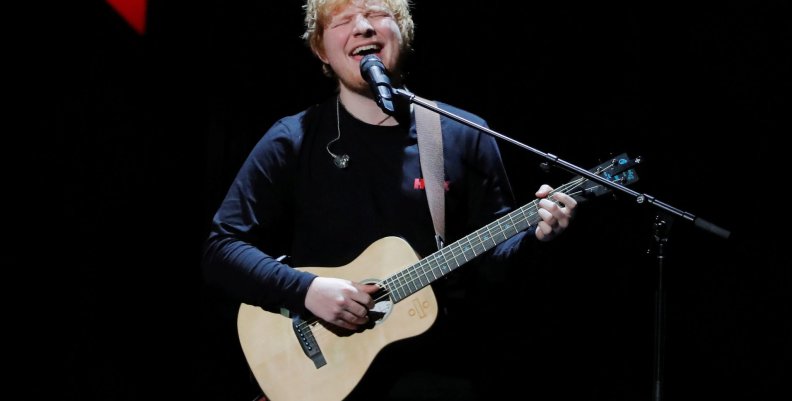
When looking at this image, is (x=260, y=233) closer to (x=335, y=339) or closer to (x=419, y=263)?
(x=335, y=339)

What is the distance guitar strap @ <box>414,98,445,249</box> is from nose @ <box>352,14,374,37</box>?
0.97 feet

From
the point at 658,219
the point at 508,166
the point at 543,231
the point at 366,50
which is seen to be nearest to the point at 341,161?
the point at 366,50

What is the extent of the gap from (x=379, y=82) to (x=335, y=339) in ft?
2.59

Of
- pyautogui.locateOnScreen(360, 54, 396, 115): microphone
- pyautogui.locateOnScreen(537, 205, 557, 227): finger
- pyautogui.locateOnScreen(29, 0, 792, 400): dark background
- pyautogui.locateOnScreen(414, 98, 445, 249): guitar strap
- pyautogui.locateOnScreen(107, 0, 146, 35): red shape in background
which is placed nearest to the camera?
pyautogui.locateOnScreen(360, 54, 396, 115): microphone

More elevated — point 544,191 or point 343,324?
point 544,191

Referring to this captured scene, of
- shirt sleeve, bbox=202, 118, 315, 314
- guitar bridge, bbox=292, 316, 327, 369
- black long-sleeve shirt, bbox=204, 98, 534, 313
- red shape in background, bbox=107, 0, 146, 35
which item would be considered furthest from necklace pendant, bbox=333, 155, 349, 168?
red shape in background, bbox=107, 0, 146, 35

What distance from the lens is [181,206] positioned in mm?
2965

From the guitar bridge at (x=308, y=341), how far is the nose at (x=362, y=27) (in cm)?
93

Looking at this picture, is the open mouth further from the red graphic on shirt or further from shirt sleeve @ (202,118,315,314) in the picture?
the red graphic on shirt

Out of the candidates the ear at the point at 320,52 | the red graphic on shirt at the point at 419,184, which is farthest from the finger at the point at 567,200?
the ear at the point at 320,52

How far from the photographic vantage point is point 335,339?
215 cm

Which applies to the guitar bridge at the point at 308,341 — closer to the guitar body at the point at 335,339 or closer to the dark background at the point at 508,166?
the guitar body at the point at 335,339

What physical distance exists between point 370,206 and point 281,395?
635 millimetres

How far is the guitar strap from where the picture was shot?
2244 millimetres
